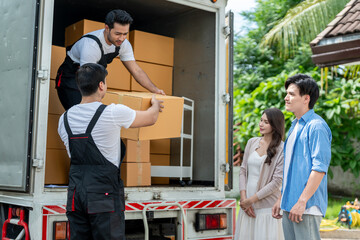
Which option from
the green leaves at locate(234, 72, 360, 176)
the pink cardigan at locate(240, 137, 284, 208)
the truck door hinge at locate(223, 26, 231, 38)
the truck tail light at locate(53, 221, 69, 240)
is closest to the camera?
the truck tail light at locate(53, 221, 69, 240)

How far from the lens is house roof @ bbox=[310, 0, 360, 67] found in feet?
19.3

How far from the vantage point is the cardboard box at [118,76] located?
14.1 feet

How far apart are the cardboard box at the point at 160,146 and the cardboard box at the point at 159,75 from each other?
20.0 inches

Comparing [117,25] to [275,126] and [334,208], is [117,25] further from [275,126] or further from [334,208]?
[334,208]

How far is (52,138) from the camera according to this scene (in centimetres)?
369

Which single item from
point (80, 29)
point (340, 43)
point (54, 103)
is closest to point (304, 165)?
point (54, 103)

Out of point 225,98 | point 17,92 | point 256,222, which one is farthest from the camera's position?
point 225,98

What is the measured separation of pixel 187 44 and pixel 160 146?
3.34ft

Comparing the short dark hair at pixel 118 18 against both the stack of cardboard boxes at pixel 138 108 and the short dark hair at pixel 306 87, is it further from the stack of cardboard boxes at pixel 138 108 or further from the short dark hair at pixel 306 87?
the short dark hair at pixel 306 87

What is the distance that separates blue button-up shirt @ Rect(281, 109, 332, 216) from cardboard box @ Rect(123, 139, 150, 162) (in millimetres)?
1452

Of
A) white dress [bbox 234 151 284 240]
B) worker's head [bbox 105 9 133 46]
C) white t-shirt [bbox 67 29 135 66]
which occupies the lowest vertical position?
white dress [bbox 234 151 284 240]

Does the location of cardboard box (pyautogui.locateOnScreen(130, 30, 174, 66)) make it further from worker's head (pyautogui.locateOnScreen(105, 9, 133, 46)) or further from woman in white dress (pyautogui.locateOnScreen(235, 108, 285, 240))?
woman in white dress (pyautogui.locateOnScreen(235, 108, 285, 240))

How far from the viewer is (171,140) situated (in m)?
4.49

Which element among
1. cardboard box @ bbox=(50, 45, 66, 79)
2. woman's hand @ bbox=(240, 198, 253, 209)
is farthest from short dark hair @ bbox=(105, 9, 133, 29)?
woman's hand @ bbox=(240, 198, 253, 209)
